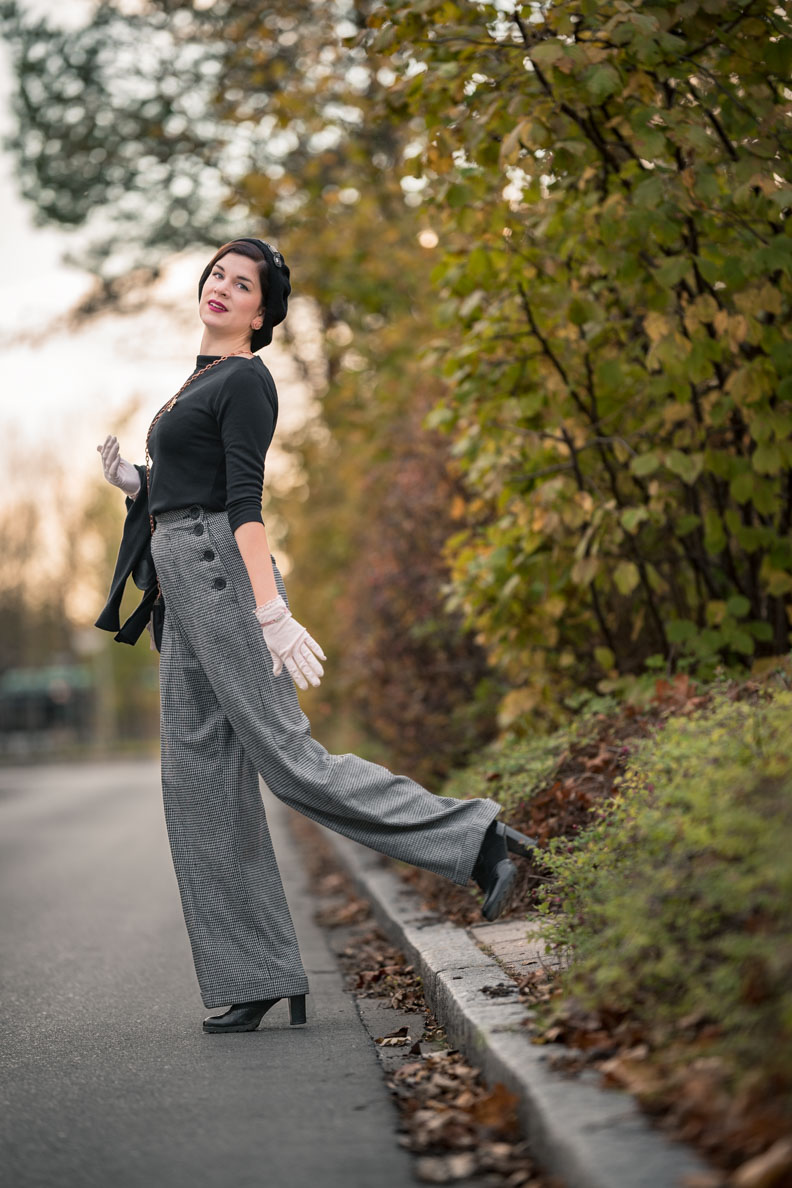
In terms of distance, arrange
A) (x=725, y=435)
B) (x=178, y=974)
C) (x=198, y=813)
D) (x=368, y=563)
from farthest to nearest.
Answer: (x=368, y=563), (x=725, y=435), (x=178, y=974), (x=198, y=813)

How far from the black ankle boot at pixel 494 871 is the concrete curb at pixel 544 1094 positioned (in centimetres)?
21

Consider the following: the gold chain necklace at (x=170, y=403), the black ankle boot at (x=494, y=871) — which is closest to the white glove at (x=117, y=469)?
the gold chain necklace at (x=170, y=403)

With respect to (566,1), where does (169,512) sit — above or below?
below

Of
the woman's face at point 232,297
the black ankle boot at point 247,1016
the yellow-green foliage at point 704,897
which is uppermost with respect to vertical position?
the woman's face at point 232,297

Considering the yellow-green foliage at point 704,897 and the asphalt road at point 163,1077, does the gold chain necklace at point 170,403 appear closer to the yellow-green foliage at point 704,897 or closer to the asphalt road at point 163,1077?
the asphalt road at point 163,1077

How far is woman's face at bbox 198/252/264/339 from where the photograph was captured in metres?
4.51

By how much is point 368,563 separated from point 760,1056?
8.10m

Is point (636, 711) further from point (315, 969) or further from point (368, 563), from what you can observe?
point (368, 563)

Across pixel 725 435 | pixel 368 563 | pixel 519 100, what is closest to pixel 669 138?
pixel 519 100

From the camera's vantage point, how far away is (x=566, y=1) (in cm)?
510

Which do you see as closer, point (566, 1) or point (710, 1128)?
point (710, 1128)

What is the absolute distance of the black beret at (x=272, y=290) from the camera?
4598 mm

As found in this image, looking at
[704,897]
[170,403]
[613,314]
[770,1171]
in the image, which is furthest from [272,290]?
[770,1171]

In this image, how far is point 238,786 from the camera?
4.32 metres
